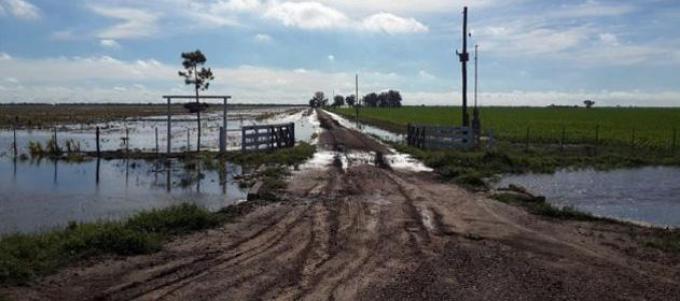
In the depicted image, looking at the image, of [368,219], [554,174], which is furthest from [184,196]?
[554,174]

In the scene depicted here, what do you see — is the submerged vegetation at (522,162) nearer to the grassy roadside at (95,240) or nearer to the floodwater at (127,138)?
the grassy roadside at (95,240)

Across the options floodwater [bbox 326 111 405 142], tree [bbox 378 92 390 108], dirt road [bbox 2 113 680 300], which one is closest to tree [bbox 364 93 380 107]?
tree [bbox 378 92 390 108]

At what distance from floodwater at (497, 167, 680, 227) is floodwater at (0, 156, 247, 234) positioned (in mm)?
7972

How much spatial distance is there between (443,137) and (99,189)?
707 inches

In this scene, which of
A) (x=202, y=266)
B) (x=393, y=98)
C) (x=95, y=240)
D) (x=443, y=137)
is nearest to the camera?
(x=202, y=266)

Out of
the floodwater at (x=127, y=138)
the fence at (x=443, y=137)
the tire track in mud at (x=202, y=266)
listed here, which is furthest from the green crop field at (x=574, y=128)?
the tire track in mud at (x=202, y=266)

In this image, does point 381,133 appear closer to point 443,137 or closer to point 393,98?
point 443,137

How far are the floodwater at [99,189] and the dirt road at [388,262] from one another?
3.26m

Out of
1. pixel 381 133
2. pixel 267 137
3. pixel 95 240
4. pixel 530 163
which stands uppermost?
pixel 267 137

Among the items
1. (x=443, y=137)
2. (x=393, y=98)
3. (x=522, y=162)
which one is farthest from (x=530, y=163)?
(x=393, y=98)

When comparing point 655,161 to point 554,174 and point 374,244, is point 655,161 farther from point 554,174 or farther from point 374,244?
point 374,244

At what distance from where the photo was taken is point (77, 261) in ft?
27.9

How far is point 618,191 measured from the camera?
17.3m

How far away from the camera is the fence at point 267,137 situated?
2760 centimetres
